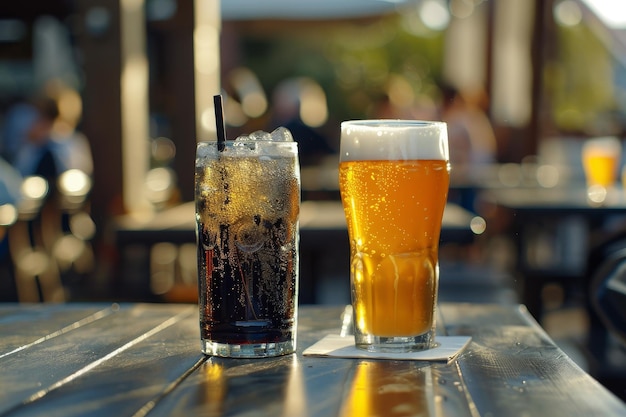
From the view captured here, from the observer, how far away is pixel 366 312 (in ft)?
3.34

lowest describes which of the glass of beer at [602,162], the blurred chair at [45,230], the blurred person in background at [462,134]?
the blurred chair at [45,230]

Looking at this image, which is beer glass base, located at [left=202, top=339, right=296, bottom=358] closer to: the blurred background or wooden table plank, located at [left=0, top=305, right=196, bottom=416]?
wooden table plank, located at [left=0, top=305, right=196, bottom=416]

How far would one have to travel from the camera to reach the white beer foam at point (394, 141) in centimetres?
99

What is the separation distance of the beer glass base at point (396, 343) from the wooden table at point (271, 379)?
0.06m

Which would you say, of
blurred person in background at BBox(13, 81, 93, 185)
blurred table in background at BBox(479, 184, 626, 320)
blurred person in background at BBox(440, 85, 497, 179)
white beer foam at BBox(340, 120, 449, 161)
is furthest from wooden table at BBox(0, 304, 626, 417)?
blurred person in background at BBox(440, 85, 497, 179)

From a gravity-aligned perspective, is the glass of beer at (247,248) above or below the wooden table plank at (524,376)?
above

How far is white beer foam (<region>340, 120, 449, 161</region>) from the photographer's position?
3.26 ft

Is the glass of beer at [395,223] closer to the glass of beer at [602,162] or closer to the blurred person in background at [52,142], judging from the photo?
the glass of beer at [602,162]

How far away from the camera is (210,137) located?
6.62m

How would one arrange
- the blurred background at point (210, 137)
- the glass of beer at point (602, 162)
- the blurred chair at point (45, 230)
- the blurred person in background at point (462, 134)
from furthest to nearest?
the blurred person in background at point (462, 134)
the glass of beer at point (602, 162)
the blurred chair at point (45, 230)
the blurred background at point (210, 137)

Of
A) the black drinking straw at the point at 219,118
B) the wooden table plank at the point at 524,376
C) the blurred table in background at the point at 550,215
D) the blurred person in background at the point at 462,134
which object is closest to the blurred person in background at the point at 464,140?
the blurred person in background at the point at 462,134

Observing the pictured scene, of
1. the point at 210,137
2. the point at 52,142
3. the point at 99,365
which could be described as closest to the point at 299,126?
the point at 210,137

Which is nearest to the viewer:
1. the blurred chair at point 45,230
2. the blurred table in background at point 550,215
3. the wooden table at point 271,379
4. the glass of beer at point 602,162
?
the wooden table at point 271,379

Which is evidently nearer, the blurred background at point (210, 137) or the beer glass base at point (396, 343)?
the beer glass base at point (396, 343)
